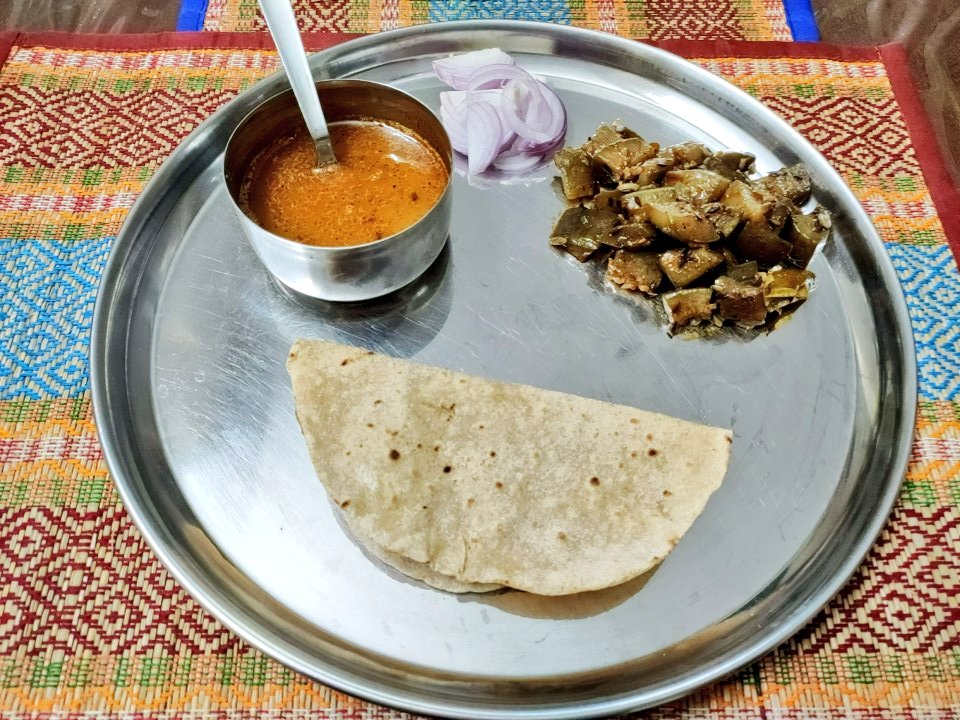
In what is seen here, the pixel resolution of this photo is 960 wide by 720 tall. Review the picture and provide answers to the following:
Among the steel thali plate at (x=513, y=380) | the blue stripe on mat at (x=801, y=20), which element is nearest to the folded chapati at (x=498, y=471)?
the steel thali plate at (x=513, y=380)

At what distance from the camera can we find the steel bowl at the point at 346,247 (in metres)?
1.75

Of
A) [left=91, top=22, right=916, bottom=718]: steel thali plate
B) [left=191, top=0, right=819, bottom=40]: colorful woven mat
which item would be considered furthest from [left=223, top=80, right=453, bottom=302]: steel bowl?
[left=191, top=0, right=819, bottom=40]: colorful woven mat

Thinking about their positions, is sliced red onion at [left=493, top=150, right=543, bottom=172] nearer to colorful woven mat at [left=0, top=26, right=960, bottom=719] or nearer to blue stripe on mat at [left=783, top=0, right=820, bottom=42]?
colorful woven mat at [left=0, top=26, right=960, bottom=719]

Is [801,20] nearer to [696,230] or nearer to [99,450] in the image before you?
[696,230]

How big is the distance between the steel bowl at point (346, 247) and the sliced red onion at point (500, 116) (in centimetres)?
24

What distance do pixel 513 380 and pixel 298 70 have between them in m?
0.91

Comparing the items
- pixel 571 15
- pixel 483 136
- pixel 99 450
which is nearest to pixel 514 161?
pixel 483 136

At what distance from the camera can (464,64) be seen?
2.38m

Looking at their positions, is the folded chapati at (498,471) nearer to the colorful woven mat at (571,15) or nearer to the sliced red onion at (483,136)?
the sliced red onion at (483,136)

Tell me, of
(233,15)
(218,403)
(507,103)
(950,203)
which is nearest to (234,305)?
(218,403)

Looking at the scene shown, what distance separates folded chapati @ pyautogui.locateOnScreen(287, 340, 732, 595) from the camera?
61.1 inches

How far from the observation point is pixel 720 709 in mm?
1601

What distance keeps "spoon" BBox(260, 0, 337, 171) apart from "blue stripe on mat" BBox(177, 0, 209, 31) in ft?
3.88

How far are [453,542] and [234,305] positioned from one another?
91 cm
